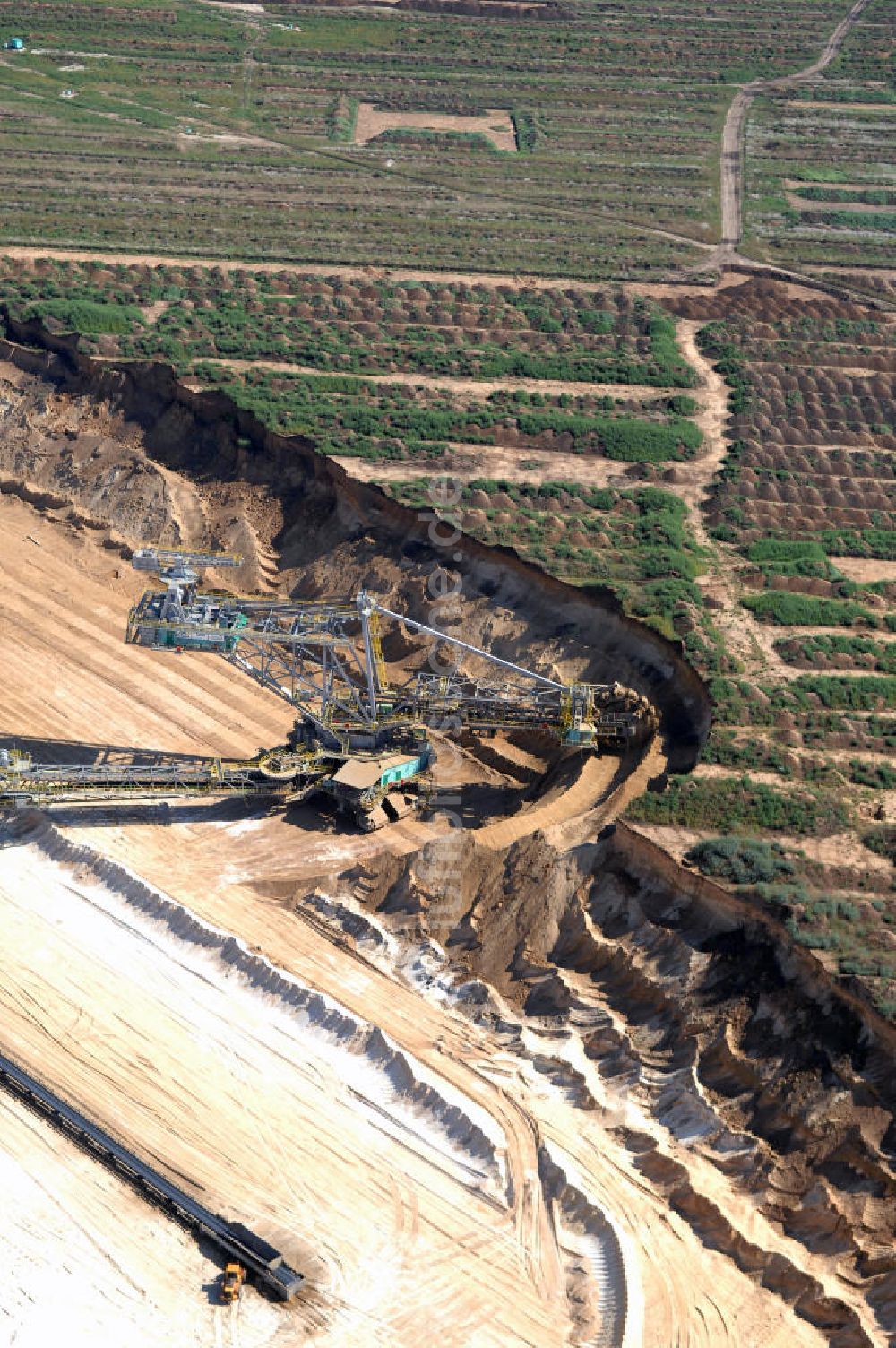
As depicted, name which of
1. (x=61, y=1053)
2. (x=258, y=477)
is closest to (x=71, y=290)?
(x=258, y=477)

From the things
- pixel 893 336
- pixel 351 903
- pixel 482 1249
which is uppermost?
pixel 893 336

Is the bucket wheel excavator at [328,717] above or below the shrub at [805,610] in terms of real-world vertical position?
below

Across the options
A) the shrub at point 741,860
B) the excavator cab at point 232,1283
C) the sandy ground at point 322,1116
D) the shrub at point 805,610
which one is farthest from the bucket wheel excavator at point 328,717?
the excavator cab at point 232,1283

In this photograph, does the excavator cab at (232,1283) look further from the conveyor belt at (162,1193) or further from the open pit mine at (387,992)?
the conveyor belt at (162,1193)

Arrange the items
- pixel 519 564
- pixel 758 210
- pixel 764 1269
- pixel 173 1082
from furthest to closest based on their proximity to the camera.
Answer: pixel 758 210
pixel 519 564
pixel 173 1082
pixel 764 1269

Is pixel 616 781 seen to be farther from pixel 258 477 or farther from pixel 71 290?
pixel 71 290

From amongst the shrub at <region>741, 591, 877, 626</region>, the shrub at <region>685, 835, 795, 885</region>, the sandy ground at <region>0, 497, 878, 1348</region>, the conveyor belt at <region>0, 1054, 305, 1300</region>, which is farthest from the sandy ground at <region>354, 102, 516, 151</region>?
the conveyor belt at <region>0, 1054, 305, 1300</region>
